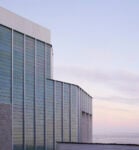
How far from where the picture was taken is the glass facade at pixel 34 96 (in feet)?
224

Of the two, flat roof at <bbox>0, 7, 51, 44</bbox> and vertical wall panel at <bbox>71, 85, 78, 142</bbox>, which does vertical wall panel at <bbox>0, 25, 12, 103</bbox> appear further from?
vertical wall panel at <bbox>71, 85, 78, 142</bbox>

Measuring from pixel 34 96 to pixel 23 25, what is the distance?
14.4 m

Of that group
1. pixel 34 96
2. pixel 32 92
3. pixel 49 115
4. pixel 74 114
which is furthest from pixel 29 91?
pixel 74 114

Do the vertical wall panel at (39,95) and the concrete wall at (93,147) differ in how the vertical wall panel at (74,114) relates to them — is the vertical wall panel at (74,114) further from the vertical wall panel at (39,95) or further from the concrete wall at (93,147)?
the concrete wall at (93,147)

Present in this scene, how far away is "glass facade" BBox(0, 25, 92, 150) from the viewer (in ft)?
224

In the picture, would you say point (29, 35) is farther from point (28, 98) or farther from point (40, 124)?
point (40, 124)

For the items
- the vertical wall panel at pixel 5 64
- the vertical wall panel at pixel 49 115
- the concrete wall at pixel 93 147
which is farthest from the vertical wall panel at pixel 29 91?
the concrete wall at pixel 93 147

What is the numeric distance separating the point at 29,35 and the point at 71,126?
77.8 ft

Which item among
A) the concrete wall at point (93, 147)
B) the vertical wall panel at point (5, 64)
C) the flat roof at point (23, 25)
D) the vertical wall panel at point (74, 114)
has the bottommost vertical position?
the concrete wall at point (93, 147)

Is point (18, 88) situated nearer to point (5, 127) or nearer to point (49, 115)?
point (49, 115)

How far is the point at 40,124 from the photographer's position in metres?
75.2

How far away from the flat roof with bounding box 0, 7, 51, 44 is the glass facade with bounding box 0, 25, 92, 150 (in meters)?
1.05

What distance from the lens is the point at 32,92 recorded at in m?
74.2

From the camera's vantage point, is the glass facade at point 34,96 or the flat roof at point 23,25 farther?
the flat roof at point 23,25
